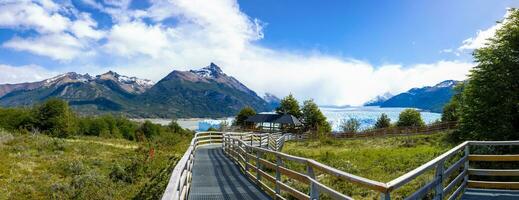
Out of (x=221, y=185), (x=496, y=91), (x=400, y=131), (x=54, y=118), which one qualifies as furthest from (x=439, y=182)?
(x=54, y=118)

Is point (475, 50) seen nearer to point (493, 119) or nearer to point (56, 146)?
point (493, 119)

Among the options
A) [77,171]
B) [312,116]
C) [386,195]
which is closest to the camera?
[386,195]

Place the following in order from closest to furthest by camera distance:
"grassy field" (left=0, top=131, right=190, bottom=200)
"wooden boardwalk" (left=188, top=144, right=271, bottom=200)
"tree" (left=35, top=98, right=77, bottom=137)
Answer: "wooden boardwalk" (left=188, top=144, right=271, bottom=200)
"grassy field" (left=0, top=131, right=190, bottom=200)
"tree" (left=35, top=98, right=77, bottom=137)

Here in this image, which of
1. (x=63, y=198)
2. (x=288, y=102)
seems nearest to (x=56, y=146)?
(x=63, y=198)

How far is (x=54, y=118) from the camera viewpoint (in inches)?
2261

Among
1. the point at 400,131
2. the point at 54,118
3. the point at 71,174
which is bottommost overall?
the point at 71,174

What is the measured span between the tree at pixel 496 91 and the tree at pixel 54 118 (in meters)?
51.1

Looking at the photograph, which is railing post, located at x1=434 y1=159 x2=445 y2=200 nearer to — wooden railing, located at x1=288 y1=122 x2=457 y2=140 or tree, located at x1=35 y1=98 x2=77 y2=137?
wooden railing, located at x1=288 y1=122 x2=457 y2=140

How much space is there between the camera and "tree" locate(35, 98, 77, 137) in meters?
56.5

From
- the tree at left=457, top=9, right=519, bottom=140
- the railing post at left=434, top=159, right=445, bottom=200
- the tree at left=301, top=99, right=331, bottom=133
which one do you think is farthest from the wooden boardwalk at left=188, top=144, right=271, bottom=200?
the tree at left=301, top=99, right=331, bottom=133

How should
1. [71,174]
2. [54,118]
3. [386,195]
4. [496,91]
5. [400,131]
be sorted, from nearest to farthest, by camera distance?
[386,195] < [496,91] < [71,174] < [400,131] < [54,118]

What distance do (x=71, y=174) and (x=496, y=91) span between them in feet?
67.3

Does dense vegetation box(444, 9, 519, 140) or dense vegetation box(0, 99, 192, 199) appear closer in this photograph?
dense vegetation box(0, 99, 192, 199)

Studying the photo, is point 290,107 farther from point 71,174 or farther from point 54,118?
point 71,174
